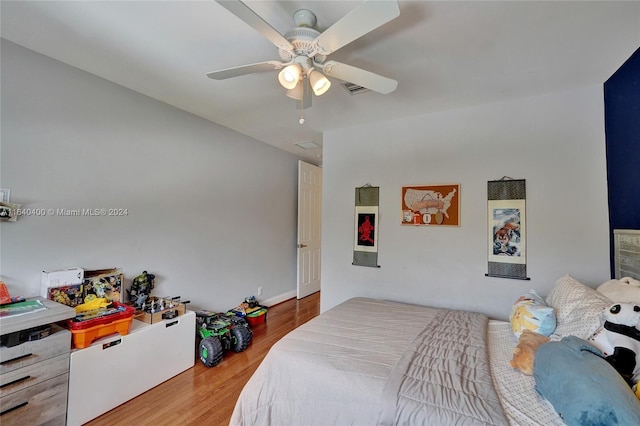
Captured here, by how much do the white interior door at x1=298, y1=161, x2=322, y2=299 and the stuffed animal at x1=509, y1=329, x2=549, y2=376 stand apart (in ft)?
10.9

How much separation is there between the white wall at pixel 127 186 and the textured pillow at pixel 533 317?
2.91 metres

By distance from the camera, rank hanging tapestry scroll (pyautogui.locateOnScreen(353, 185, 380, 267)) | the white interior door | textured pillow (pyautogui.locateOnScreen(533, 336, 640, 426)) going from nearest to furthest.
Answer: textured pillow (pyautogui.locateOnScreen(533, 336, 640, 426)) → hanging tapestry scroll (pyautogui.locateOnScreen(353, 185, 380, 267)) → the white interior door

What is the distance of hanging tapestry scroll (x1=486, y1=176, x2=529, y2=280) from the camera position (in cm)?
245

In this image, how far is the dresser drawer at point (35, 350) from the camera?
4.82 feet

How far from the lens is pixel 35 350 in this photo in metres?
1.57

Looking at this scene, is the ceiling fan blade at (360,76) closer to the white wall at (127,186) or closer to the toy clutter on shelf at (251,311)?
the white wall at (127,186)

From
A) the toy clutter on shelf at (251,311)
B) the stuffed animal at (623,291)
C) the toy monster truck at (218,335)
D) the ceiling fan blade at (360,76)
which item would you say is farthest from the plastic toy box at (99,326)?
the stuffed animal at (623,291)

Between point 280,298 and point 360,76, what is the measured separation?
356cm

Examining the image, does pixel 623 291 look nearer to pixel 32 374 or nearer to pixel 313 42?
pixel 313 42

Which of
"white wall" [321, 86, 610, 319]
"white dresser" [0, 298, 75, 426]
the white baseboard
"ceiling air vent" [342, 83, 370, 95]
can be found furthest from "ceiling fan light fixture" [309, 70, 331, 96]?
the white baseboard

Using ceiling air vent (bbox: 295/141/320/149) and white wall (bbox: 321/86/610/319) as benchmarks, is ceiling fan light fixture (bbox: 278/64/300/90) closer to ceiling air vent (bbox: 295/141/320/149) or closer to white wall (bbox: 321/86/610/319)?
white wall (bbox: 321/86/610/319)

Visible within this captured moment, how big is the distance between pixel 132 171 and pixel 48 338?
1.40 m

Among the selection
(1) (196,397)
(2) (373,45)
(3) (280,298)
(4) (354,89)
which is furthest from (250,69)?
(3) (280,298)

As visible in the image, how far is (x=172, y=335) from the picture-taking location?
2301 mm
